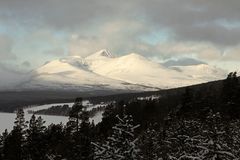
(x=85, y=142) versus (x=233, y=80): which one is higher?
(x=233, y=80)

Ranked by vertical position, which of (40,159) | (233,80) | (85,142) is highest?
(233,80)

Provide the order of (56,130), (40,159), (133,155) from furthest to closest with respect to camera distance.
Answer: (56,130) < (40,159) < (133,155)

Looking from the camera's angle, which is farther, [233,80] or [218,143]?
[233,80]

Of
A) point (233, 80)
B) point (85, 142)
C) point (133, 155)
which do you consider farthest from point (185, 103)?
point (133, 155)

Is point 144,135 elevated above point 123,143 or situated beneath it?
situated beneath

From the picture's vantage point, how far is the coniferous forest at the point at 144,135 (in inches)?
655

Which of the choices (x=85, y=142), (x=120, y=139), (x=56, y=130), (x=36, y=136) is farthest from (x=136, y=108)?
(x=120, y=139)

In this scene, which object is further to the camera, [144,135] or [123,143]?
[144,135]

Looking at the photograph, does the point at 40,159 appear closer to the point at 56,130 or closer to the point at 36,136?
the point at 36,136

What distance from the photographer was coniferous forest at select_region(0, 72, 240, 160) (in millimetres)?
16641

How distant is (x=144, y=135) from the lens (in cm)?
4347

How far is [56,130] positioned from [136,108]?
2856 cm

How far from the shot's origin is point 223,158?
15.2 metres

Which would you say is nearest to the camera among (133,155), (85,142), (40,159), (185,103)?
(133,155)
